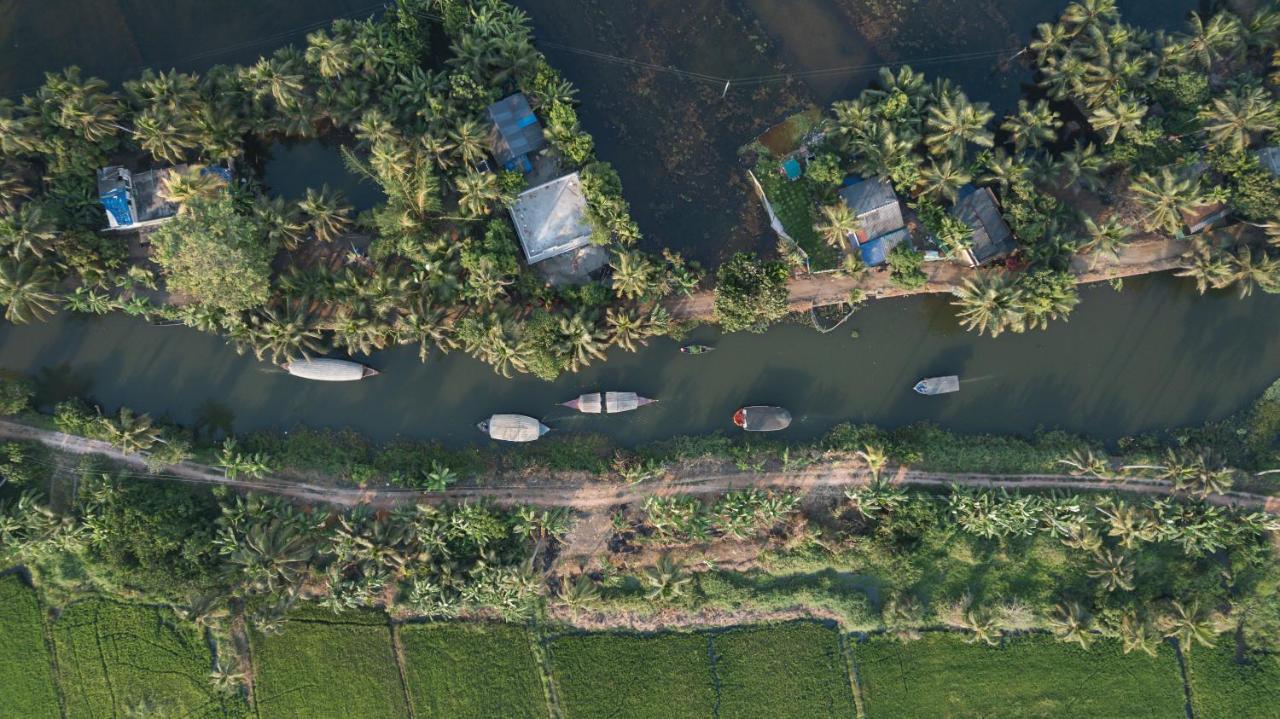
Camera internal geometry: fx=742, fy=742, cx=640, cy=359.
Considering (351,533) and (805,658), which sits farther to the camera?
(805,658)

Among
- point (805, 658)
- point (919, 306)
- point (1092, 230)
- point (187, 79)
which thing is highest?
point (187, 79)

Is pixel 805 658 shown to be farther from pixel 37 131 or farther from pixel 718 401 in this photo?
pixel 37 131

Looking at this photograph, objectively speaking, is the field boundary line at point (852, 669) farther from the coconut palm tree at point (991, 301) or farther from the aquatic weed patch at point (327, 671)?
the aquatic weed patch at point (327, 671)

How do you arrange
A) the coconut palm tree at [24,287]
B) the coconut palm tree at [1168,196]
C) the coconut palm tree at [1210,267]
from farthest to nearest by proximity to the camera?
the coconut palm tree at [1210,267], the coconut palm tree at [1168,196], the coconut palm tree at [24,287]

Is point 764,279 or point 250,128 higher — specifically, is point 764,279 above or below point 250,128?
below

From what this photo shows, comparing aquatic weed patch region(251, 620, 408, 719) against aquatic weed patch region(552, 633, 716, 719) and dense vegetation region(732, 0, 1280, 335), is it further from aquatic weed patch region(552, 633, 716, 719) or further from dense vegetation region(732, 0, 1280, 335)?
dense vegetation region(732, 0, 1280, 335)

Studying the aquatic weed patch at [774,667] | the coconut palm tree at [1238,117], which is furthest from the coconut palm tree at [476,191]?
the coconut palm tree at [1238,117]

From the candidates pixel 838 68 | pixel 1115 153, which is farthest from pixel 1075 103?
pixel 838 68
